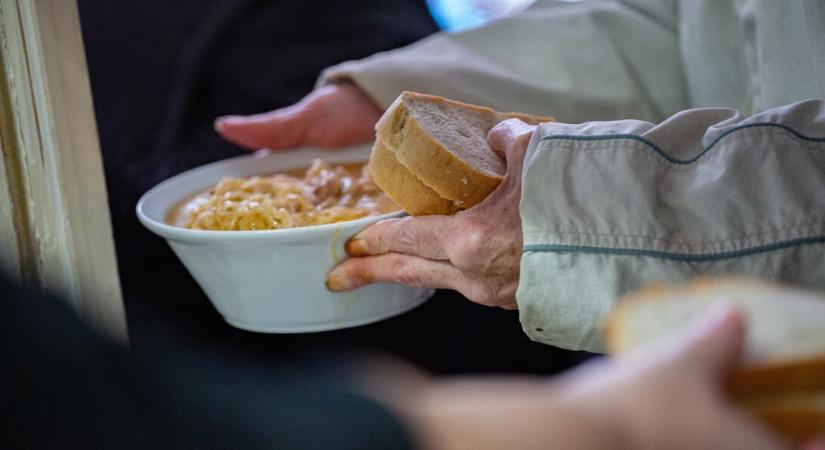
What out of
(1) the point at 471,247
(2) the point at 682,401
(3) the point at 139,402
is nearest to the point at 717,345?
(2) the point at 682,401

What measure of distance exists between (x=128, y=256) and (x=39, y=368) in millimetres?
782

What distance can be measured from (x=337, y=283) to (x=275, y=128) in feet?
1.29

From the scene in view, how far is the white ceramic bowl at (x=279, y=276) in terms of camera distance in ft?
2.59

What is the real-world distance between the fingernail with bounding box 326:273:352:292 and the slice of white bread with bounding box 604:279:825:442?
0.43 meters

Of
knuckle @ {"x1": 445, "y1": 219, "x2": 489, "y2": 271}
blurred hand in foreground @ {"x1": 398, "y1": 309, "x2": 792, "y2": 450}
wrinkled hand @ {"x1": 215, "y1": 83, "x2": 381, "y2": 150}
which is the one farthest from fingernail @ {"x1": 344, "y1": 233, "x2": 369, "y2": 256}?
blurred hand in foreground @ {"x1": 398, "y1": 309, "x2": 792, "y2": 450}

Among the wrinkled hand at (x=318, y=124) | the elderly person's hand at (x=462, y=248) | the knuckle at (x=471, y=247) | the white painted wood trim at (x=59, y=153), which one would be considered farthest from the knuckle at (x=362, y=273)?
the wrinkled hand at (x=318, y=124)

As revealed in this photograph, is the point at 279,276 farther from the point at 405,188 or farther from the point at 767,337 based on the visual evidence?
the point at 767,337

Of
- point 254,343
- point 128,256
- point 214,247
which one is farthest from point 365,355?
point 128,256

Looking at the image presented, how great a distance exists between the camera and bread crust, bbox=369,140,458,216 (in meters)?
0.78

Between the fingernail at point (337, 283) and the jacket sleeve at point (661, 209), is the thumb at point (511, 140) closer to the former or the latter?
the jacket sleeve at point (661, 209)

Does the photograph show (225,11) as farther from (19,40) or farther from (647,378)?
(647,378)

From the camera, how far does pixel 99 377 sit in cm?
36

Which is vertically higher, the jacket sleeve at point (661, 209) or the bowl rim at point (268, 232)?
the jacket sleeve at point (661, 209)

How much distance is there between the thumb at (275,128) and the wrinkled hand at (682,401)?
0.85 meters
